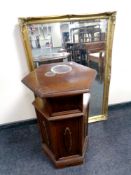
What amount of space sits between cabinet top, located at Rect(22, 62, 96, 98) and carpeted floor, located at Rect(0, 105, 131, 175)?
75 cm

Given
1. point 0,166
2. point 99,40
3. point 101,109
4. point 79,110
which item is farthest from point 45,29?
point 0,166

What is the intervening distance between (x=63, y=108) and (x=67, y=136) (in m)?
0.26

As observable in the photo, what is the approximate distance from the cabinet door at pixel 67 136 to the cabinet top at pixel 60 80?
0.88 ft

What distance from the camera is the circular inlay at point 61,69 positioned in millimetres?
1376

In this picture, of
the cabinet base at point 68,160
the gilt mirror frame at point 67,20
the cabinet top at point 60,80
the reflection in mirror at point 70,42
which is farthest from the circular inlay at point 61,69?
the cabinet base at point 68,160

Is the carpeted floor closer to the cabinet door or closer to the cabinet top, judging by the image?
the cabinet door

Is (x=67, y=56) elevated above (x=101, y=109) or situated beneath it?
elevated above

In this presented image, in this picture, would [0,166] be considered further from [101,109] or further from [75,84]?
[101,109]

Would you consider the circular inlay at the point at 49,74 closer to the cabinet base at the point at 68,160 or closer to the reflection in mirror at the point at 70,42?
the reflection in mirror at the point at 70,42

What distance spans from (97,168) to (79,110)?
578 mm

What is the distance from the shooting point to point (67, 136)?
1.36 m

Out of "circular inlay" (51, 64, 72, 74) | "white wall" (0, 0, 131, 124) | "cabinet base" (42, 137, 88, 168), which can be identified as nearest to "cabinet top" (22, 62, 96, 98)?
"circular inlay" (51, 64, 72, 74)

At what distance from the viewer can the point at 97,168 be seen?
4.86 ft

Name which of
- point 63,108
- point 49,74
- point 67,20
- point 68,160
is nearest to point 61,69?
point 49,74
